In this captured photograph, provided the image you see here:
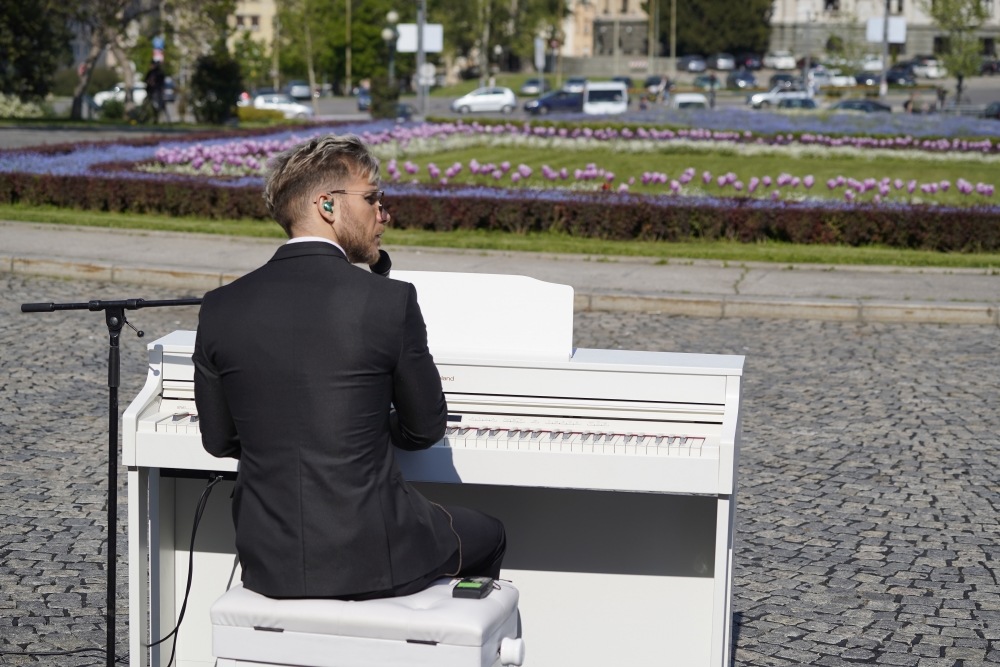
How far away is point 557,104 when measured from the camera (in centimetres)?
6056

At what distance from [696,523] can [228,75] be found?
42.7 m

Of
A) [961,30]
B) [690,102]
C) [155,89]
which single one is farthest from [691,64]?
[155,89]

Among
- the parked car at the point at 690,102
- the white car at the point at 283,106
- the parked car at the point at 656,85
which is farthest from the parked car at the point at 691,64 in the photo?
the white car at the point at 283,106

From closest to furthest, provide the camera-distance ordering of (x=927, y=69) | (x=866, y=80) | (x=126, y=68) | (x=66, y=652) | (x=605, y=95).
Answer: (x=66, y=652) < (x=126, y=68) < (x=605, y=95) < (x=866, y=80) < (x=927, y=69)

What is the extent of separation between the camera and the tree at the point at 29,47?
43.2m

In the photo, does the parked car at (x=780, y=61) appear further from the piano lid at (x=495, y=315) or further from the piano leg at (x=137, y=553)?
the piano leg at (x=137, y=553)

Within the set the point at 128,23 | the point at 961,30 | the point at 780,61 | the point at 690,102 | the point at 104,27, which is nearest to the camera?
→ the point at 104,27

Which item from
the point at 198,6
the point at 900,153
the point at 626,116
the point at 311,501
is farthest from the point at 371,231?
the point at 198,6

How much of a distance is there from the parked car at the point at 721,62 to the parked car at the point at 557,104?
41.0 meters

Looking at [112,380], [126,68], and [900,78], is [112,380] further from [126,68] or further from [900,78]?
[900,78]

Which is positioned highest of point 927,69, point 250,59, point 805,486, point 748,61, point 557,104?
point 748,61

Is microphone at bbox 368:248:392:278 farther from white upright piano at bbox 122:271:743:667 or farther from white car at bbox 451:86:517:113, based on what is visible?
white car at bbox 451:86:517:113

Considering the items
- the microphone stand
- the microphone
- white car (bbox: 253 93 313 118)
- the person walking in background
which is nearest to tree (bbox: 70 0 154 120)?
the person walking in background

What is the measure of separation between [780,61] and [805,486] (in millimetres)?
95354
